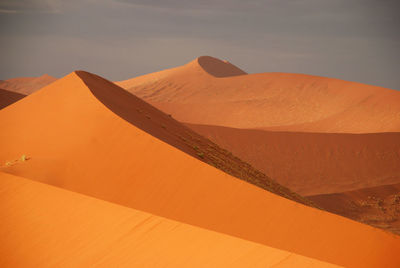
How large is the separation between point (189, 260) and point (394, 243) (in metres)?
2.36

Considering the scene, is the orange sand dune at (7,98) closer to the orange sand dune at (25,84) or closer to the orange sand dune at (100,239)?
the orange sand dune at (100,239)

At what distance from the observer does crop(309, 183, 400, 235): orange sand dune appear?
13258 millimetres

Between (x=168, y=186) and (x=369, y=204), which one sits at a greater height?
(x=168, y=186)

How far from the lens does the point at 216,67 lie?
61719mm

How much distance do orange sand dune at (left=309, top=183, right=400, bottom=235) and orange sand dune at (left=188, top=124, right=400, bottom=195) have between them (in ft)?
5.54

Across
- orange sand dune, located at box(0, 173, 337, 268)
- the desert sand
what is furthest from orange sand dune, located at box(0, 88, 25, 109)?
orange sand dune, located at box(0, 173, 337, 268)

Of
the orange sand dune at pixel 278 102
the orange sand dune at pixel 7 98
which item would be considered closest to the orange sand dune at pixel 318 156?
the orange sand dune at pixel 278 102

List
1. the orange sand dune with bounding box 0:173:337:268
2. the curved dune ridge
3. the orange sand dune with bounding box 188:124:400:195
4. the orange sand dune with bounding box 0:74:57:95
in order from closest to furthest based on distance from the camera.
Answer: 1. the orange sand dune with bounding box 0:173:337:268
2. the curved dune ridge
3. the orange sand dune with bounding box 188:124:400:195
4. the orange sand dune with bounding box 0:74:57:95

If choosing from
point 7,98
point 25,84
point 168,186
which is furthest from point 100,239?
point 25,84

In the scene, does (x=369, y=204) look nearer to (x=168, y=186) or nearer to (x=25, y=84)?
(x=168, y=186)

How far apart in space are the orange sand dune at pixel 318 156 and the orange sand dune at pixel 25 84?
4950 cm

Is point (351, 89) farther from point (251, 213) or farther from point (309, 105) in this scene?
point (251, 213)

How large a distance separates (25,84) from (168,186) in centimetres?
7032

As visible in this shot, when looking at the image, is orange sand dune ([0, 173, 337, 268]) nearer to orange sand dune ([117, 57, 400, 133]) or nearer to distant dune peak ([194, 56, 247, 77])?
orange sand dune ([117, 57, 400, 133])
